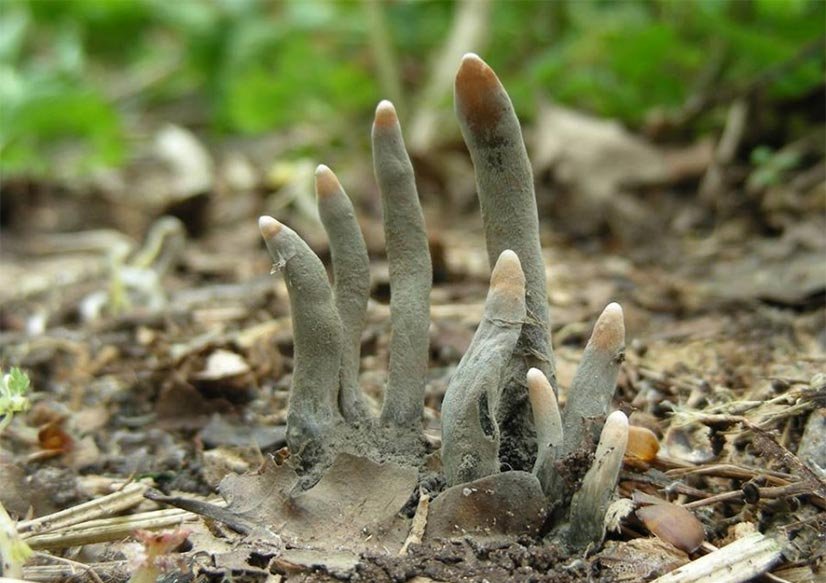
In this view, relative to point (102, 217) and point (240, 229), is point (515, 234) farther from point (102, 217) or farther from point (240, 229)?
point (102, 217)

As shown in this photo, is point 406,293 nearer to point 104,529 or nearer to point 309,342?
point 309,342

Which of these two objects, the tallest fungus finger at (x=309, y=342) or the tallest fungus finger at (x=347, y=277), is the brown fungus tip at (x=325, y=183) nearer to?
the tallest fungus finger at (x=347, y=277)

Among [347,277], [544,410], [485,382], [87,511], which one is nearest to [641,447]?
[544,410]

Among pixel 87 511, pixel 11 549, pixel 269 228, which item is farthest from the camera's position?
pixel 87 511

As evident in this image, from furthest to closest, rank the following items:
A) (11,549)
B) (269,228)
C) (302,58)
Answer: (302,58) → (269,228) → (11,549)

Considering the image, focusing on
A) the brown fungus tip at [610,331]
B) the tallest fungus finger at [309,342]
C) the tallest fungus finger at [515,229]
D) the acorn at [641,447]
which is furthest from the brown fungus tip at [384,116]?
the acorn at [641,447]

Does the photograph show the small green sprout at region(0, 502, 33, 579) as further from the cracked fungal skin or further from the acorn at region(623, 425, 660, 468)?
the acorn at region(623, 425, 660, 468)
